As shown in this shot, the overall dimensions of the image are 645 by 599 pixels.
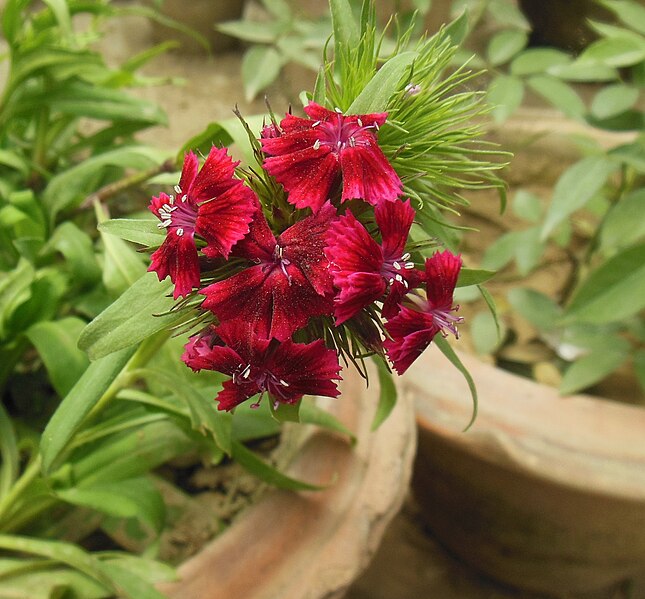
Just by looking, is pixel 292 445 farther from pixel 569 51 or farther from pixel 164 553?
pixel 569 51

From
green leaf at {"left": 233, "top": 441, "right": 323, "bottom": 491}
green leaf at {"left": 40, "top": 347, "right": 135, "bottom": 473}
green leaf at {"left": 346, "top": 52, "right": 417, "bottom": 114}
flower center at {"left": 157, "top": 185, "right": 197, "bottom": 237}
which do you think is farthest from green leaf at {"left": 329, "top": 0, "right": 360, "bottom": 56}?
green leaf at {"left": 233, "top": 441, "right": 323, "bottom": 491}

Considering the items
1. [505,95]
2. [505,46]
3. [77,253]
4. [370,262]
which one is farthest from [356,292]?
[505,46]

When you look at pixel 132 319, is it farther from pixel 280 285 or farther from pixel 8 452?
pixel 8 452

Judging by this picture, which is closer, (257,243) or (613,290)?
(257,243)

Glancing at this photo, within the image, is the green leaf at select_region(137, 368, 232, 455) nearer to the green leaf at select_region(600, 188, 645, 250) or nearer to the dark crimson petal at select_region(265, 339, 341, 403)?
the dark crimson petal at select_region(265, 339, 341, 403)

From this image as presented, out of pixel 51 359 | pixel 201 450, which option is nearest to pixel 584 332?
pixel 201 450
